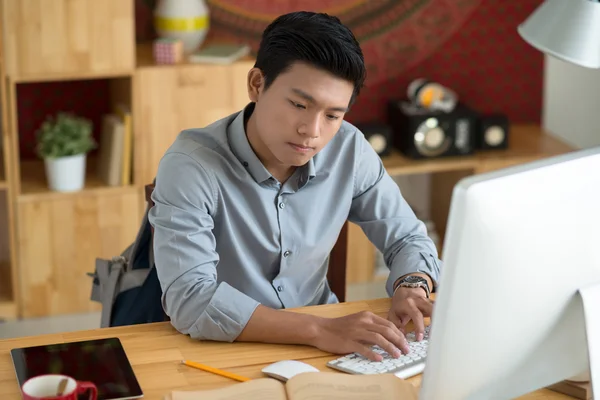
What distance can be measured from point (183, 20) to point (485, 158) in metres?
1.35

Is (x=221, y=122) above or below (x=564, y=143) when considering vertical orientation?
above

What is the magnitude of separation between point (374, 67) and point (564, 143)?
87 centimetres

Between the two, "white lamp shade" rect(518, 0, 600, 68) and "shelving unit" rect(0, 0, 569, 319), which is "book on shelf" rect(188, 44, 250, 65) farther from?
"white lamp shade" rect(518, 0, 600, 68)

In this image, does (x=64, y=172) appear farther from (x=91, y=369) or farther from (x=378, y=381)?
(x=378, y=381)

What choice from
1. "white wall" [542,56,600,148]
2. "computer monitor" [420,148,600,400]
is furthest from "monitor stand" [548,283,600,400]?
"white wall" [542,56,600,148]

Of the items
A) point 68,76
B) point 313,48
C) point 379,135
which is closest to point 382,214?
point 313,48

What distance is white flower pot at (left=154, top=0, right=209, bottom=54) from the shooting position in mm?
3330

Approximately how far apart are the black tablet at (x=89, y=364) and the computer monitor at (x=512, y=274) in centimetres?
50

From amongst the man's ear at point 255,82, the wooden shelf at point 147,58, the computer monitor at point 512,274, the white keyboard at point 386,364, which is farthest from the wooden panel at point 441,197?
the computer monitor at point 512,274

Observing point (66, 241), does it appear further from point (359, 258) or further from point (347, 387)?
point (347, 387)

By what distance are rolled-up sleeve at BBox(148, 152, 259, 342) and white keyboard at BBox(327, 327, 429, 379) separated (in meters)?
0.20

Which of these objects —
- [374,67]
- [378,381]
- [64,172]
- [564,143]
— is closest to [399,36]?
[374,67]

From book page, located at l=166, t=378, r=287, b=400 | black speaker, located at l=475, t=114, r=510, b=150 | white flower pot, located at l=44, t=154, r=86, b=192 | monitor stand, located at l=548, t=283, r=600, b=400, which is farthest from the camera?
black speaker, located at l=475, t=114, r=510, b=150

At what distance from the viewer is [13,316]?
10.9 feet
